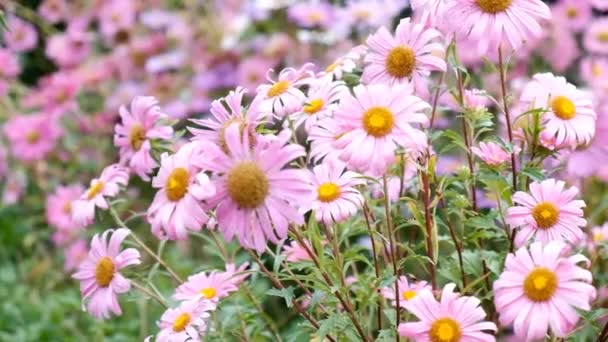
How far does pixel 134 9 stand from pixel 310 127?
1.87 m

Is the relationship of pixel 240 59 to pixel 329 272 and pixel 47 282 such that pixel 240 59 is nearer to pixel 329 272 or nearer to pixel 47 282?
pixel 47 282

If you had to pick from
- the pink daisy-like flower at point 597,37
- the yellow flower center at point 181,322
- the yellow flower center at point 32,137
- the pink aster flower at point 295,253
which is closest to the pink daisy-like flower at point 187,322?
the yellow flower center at point 181,322

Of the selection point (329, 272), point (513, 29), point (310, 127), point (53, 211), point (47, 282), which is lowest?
point (47, 282)

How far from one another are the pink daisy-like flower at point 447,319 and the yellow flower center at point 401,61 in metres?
0.21

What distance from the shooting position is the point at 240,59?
2.59m

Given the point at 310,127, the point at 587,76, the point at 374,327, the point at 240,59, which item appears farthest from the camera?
the point at 240,59

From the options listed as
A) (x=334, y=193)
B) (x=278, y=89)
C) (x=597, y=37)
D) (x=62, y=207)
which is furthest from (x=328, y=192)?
(x=597, y=37)

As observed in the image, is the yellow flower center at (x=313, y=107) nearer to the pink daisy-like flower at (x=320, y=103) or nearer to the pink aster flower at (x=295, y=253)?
the pink daisy-like flower at (x=320, y=103)

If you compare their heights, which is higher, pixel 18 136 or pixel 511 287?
pixel 511 287

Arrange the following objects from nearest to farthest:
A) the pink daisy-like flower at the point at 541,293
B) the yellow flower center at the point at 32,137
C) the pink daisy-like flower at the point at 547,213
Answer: the pink daisy-like flower at the point at 541,293, the pink daisy-like flower at the point at 547,213, the yellow flower center at the point at 32,137

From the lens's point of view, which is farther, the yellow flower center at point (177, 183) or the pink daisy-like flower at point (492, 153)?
the pink daisy-like flower at point (492, 153)

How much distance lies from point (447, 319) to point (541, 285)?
86 millimetres

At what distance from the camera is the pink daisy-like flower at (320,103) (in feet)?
3.16

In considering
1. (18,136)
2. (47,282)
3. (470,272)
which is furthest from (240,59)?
(470,272)
